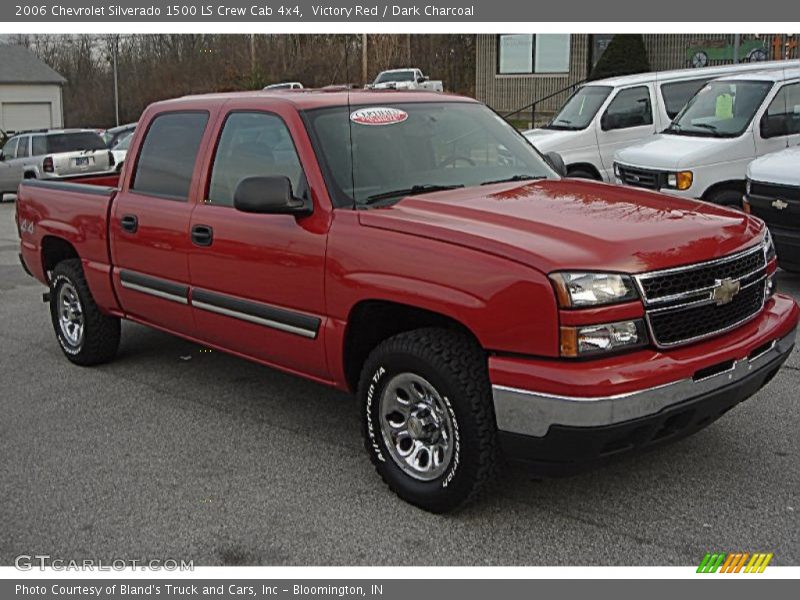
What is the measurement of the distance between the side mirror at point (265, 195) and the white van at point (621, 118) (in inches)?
352

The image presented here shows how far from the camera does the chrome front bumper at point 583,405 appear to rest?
3.55 meters

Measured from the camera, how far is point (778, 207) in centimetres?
810

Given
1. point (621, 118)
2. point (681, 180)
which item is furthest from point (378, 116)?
point (621, 118)

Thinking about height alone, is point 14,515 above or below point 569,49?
below

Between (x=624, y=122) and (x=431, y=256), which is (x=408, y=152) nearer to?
(x=431, y=256)

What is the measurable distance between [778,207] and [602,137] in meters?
5.22

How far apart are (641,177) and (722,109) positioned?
126cm

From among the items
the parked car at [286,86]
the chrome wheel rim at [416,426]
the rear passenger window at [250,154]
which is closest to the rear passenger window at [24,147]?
the parked car at [286,86]

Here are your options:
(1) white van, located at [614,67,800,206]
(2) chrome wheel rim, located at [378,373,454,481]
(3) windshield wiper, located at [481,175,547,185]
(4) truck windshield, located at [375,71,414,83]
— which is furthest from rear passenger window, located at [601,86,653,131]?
(4) truck windshield, located at [375,71,414,83]

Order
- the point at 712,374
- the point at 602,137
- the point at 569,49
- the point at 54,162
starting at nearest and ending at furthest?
the point at 712,374
the point at 602,137
the point at 54,162
the point at 569,49

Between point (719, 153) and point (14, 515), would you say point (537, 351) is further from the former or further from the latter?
point (719, 153)

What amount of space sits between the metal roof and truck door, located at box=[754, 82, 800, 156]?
163 feet

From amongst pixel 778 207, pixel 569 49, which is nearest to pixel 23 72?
pixel 569 49

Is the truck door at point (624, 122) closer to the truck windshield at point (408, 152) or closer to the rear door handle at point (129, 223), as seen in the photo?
the truck windshield at point (408, 152)
